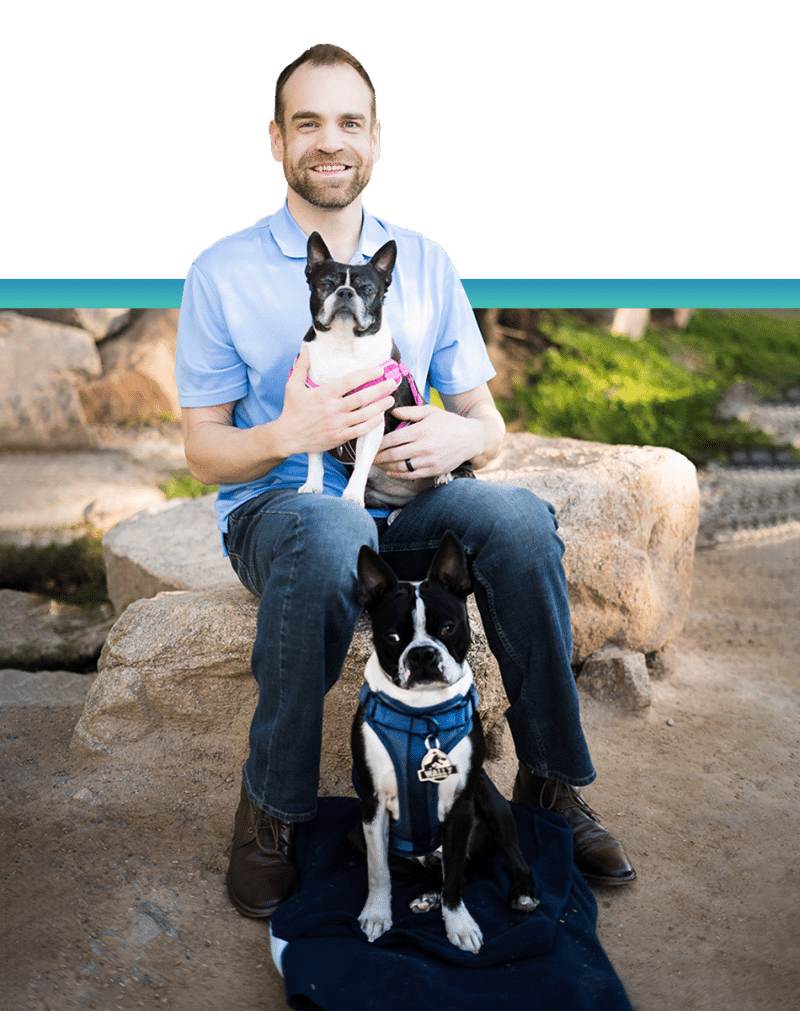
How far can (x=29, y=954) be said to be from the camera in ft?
7.34

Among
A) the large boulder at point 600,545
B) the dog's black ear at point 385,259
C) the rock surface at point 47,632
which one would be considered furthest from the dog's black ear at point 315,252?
the rock surface at point 47,632

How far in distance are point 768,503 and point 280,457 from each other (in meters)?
5.18

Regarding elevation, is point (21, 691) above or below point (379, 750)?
below

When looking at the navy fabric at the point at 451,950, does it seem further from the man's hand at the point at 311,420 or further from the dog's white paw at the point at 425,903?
the man's hand at the point at 311,420

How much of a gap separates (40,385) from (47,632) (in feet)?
12.2

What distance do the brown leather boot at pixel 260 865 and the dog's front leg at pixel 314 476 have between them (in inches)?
37.8

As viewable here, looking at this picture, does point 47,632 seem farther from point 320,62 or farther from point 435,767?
point 320,62

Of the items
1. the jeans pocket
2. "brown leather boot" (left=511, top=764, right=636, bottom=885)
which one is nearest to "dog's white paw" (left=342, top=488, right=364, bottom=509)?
the jeans pocket

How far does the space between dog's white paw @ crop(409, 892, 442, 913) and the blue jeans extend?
1.25 feet

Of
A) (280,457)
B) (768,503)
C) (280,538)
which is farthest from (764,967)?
(768,503)

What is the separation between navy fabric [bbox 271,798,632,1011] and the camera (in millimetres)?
2027

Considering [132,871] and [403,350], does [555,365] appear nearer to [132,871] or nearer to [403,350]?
[403,350]

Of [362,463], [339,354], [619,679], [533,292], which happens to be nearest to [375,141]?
[339,354]

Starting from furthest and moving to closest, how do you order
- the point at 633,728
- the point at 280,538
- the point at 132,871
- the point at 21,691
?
1. the point at 21,691
2. the point at 633,728
3. the point at 132,871
4. the point at 280,538
